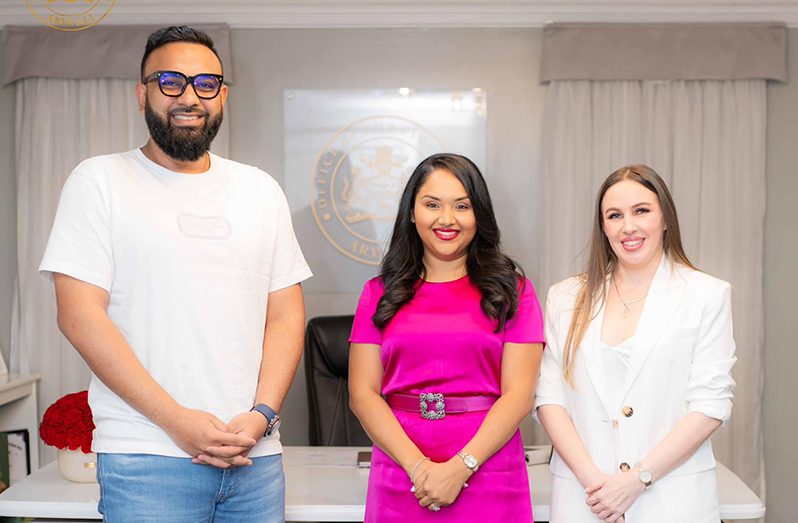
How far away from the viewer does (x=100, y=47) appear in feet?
13.5

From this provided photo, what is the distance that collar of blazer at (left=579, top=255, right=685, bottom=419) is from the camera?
2.12m

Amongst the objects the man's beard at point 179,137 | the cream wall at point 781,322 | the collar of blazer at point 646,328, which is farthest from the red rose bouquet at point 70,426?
the cream wall at point 781,322

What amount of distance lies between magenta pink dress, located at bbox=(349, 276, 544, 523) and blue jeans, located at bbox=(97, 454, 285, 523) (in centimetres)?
38

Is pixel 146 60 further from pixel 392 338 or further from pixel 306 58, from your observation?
pixel 306 58

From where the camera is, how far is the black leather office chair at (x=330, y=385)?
3.44 m

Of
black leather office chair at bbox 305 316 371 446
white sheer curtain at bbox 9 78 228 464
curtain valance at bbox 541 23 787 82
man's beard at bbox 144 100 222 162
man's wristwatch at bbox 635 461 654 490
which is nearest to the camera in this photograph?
man's beard at bbox 144 100 222 162

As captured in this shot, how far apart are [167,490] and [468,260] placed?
2.99ft

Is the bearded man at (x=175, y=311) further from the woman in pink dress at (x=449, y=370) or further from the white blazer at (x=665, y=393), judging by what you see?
the white blazer at (x=665, y=393)

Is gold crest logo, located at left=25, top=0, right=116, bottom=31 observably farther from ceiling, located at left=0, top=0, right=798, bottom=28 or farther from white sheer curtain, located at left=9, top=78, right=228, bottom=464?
white sheer curtain, located at left=9, top=78, right=228, bottom=464

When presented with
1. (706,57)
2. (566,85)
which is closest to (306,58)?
(566,85)

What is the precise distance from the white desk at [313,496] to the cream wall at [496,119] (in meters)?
1.57

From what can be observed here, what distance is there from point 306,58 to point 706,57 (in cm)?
186

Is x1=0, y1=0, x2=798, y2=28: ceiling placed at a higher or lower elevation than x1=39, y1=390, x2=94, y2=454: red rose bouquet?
higher

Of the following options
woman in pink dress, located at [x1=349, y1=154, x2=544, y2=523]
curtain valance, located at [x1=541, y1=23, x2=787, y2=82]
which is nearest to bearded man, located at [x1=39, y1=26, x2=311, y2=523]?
woman in pink dress, located at [x1=349, y1=154, x2=544, y2=523]
